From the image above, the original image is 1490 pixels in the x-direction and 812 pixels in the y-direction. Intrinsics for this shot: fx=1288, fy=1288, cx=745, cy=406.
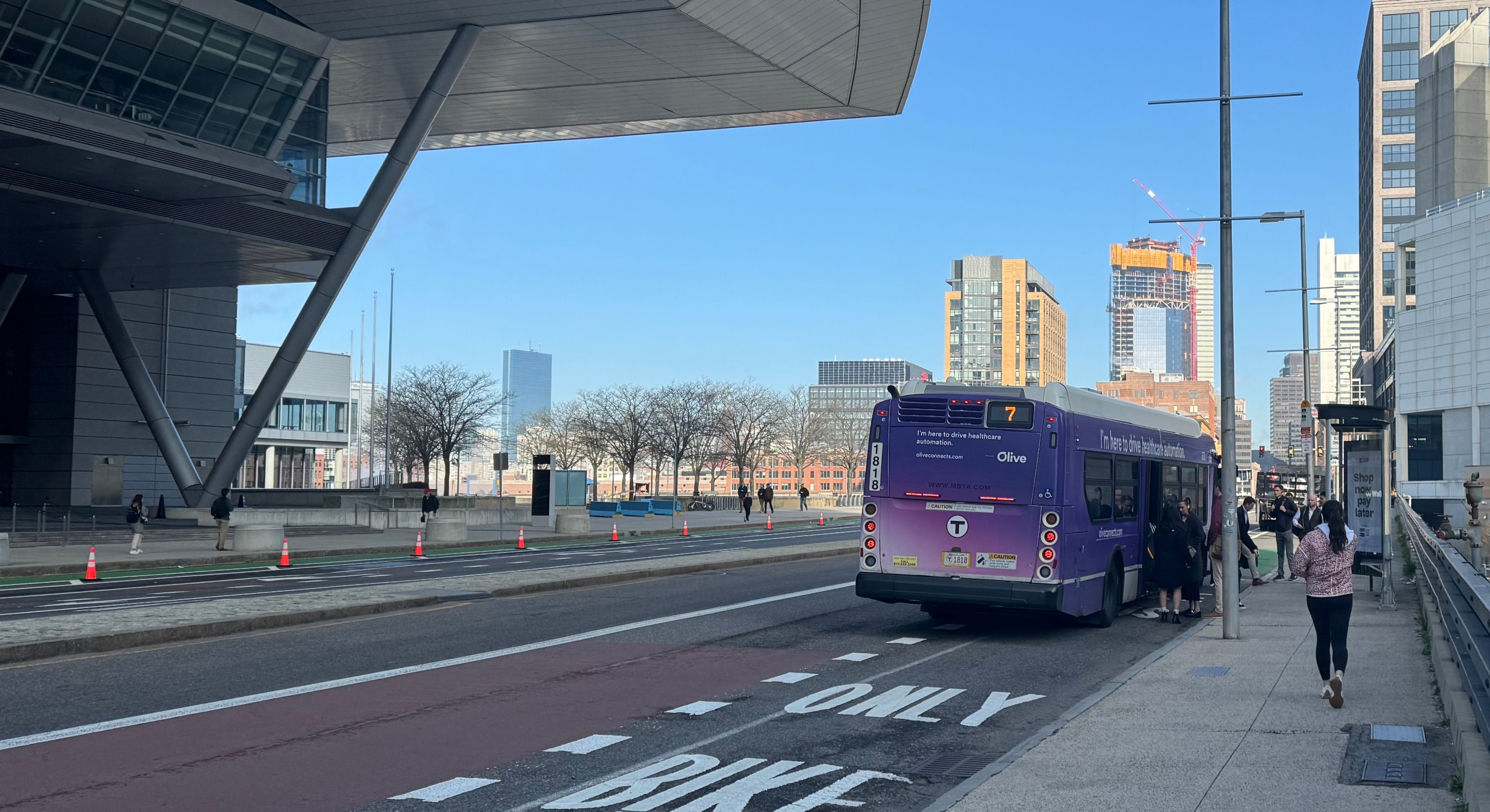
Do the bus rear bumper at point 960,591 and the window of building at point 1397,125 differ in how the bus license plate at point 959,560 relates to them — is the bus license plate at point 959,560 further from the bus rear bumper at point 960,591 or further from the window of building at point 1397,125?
the window of building at point 1397,125

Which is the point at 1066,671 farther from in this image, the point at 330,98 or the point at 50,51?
the point at 330,98

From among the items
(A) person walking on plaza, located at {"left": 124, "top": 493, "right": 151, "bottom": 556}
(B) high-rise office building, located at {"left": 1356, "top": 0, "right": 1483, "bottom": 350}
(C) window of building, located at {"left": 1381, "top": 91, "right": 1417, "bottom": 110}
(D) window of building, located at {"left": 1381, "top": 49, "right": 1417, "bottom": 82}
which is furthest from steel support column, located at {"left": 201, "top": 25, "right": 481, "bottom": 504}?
(D) window of building, located at {"left": 1381, "top": 49, "right": 1417, "bottom": 82}

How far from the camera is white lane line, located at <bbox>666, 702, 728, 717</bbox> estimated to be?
10.4m

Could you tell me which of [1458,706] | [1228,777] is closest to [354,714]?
[1228,777]

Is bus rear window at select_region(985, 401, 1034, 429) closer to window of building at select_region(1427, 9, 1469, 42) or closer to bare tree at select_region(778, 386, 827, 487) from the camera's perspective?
bare tree at select_region(778, 386, 827, 487)

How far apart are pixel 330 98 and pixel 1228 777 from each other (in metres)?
52.9

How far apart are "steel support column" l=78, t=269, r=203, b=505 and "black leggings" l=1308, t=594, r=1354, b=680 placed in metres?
44.1

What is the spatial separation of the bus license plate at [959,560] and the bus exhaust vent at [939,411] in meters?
1.56

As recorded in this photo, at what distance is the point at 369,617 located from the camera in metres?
16.9

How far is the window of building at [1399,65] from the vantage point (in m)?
124

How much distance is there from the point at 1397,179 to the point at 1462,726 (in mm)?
130705

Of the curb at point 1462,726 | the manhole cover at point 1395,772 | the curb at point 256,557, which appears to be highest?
the curb at point 1462,726

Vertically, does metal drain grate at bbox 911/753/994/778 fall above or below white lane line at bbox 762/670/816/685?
above

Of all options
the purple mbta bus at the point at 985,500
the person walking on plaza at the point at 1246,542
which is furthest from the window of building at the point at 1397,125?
the purple mbta bus at the point at 985,500
